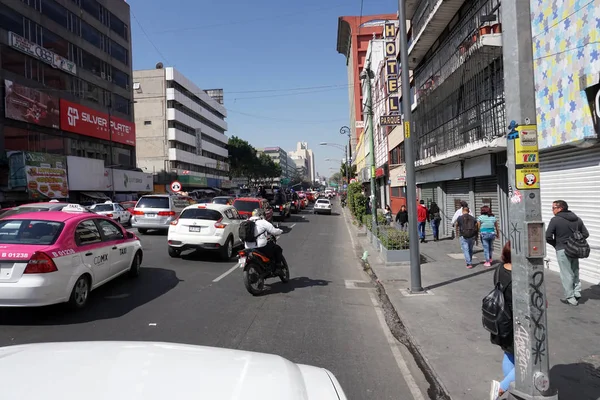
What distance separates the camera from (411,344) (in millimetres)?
5477

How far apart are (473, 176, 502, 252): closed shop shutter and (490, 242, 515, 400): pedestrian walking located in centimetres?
879

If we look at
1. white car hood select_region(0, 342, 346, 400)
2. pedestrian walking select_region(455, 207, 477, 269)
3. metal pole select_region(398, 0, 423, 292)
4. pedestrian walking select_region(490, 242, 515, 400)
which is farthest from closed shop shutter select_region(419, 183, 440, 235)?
white car hood select_region(0, 342, 346, 400)

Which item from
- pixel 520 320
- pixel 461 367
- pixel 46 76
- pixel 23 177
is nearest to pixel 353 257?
pixel 461 367

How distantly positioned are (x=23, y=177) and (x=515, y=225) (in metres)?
33.1

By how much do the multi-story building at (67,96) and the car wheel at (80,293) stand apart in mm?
27326

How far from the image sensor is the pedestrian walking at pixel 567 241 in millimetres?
6504

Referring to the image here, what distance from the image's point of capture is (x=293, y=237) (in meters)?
18.4

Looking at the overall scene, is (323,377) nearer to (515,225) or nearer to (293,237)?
(515,225)

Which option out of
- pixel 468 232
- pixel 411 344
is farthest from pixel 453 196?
pixel 411 344

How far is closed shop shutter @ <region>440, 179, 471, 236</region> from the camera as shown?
15.4m

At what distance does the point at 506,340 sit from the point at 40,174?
113 ft

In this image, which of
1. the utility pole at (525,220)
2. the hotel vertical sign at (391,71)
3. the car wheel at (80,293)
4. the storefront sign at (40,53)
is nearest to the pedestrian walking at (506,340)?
the utility pole at (525,220)

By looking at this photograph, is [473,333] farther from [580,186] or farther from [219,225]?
[219,225]

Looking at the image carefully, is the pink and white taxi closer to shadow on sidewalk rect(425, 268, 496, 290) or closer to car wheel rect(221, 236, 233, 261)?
car wheel rect(221, 236, 233, 261)
